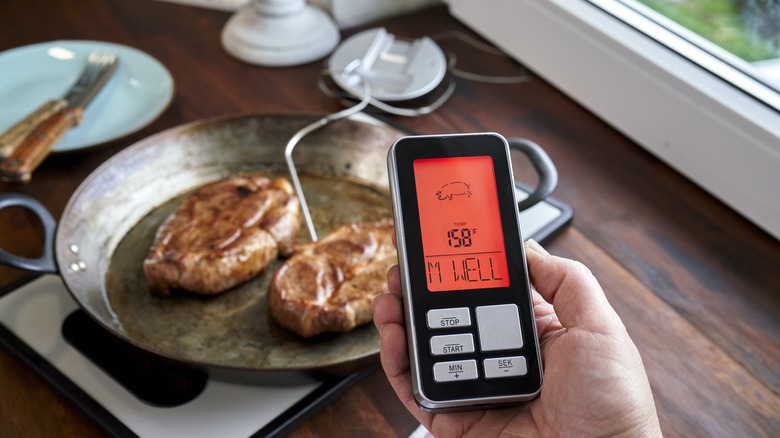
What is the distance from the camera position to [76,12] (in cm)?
155

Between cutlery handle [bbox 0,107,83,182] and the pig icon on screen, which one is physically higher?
the pig icon on screen

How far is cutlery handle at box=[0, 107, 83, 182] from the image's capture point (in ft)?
3.20

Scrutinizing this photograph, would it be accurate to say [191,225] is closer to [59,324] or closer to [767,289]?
[59,324]

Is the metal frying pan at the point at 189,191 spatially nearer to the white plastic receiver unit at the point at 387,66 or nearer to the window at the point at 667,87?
the white plastic receiver unit at the point at 387,66

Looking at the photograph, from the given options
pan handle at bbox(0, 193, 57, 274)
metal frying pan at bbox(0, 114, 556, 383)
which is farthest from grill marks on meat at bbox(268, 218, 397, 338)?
pan handle at bbox(0, 193, 57, 274)

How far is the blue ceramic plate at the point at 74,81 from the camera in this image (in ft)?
3.92

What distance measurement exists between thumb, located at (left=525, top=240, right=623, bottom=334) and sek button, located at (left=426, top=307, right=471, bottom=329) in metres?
0.09

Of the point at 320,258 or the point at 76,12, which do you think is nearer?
the point at 320,258

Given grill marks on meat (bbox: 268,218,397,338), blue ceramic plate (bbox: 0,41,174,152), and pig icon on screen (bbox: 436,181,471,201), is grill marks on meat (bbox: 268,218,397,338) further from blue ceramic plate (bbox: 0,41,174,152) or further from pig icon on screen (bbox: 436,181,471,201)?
blue ceramic plate (bbox: 0,41,174,152)

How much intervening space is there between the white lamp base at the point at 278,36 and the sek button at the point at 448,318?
0.91m

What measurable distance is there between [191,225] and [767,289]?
868mm

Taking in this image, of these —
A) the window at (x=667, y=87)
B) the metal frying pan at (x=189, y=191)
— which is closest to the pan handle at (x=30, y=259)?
the metal frying pan at (x=189, y=191)

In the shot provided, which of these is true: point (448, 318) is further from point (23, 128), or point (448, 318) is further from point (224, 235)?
point (23, 128)

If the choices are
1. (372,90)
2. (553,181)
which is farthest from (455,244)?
(372,90)
